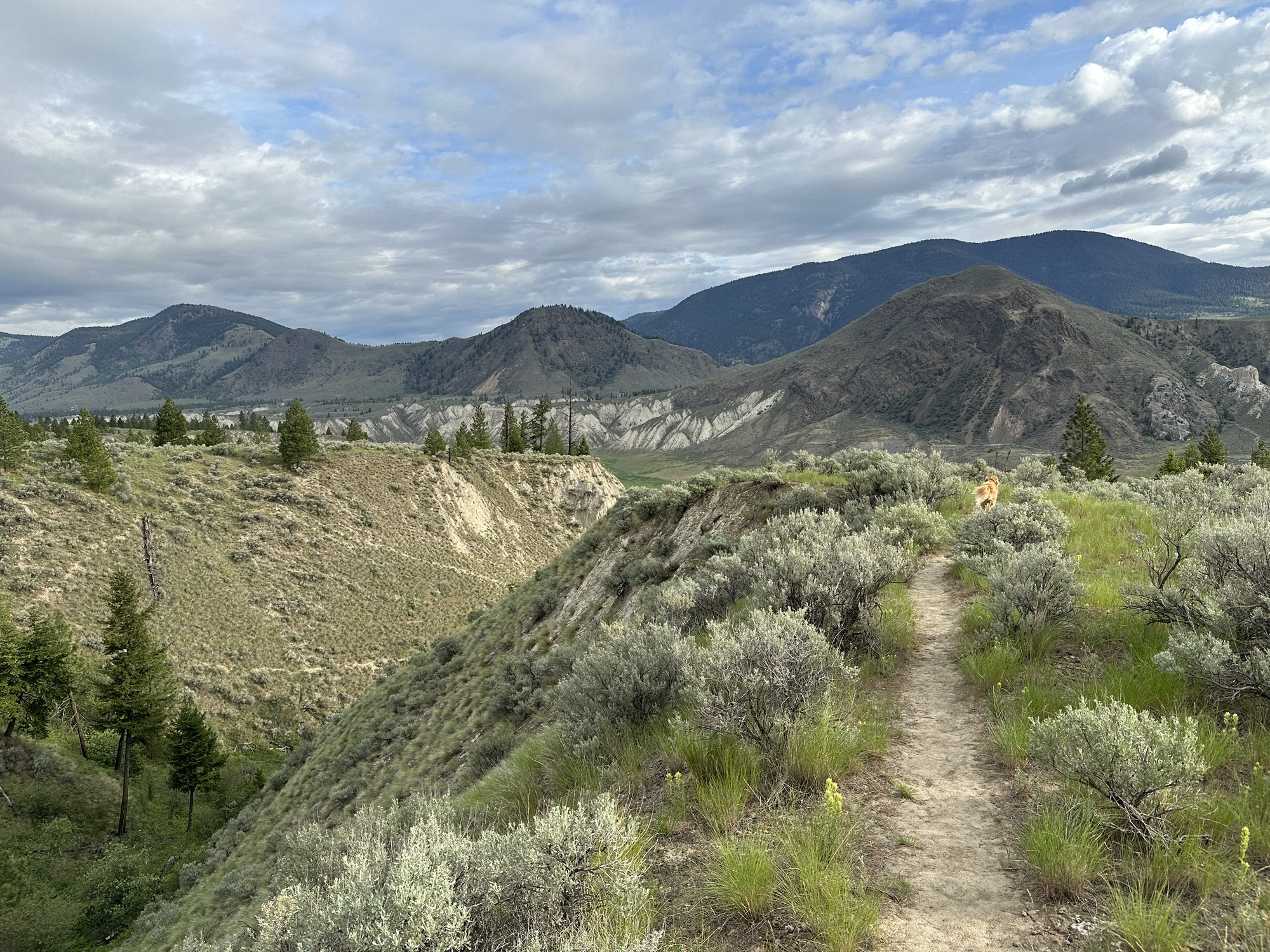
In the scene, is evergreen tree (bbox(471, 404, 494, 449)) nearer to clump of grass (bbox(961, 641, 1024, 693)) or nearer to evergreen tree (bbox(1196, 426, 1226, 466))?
clump of grass (bbox(961, 641, 1024, 693))

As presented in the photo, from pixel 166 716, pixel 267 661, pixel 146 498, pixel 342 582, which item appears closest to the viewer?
pixel 166 716

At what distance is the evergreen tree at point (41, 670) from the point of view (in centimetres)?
2917

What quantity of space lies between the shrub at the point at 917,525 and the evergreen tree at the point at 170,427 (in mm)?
77137

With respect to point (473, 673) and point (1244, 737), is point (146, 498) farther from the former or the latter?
point (1244, 737)

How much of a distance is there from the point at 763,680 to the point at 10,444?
58091 mm

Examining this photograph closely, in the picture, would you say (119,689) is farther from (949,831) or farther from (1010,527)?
(1010,527)

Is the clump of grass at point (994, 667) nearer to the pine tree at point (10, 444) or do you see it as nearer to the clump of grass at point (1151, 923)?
the clump of grass at point (1151, 923)

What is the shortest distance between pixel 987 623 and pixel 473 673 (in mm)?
17127

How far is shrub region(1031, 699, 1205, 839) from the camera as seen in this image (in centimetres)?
397

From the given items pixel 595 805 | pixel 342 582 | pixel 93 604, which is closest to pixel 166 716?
pixel 93 604

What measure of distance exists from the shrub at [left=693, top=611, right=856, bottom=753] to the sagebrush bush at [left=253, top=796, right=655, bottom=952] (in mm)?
1674

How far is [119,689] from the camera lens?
1108 inches

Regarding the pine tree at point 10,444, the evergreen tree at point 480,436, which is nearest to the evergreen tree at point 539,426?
the evergreen tree at point 480,436

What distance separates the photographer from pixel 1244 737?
4.95 metres
